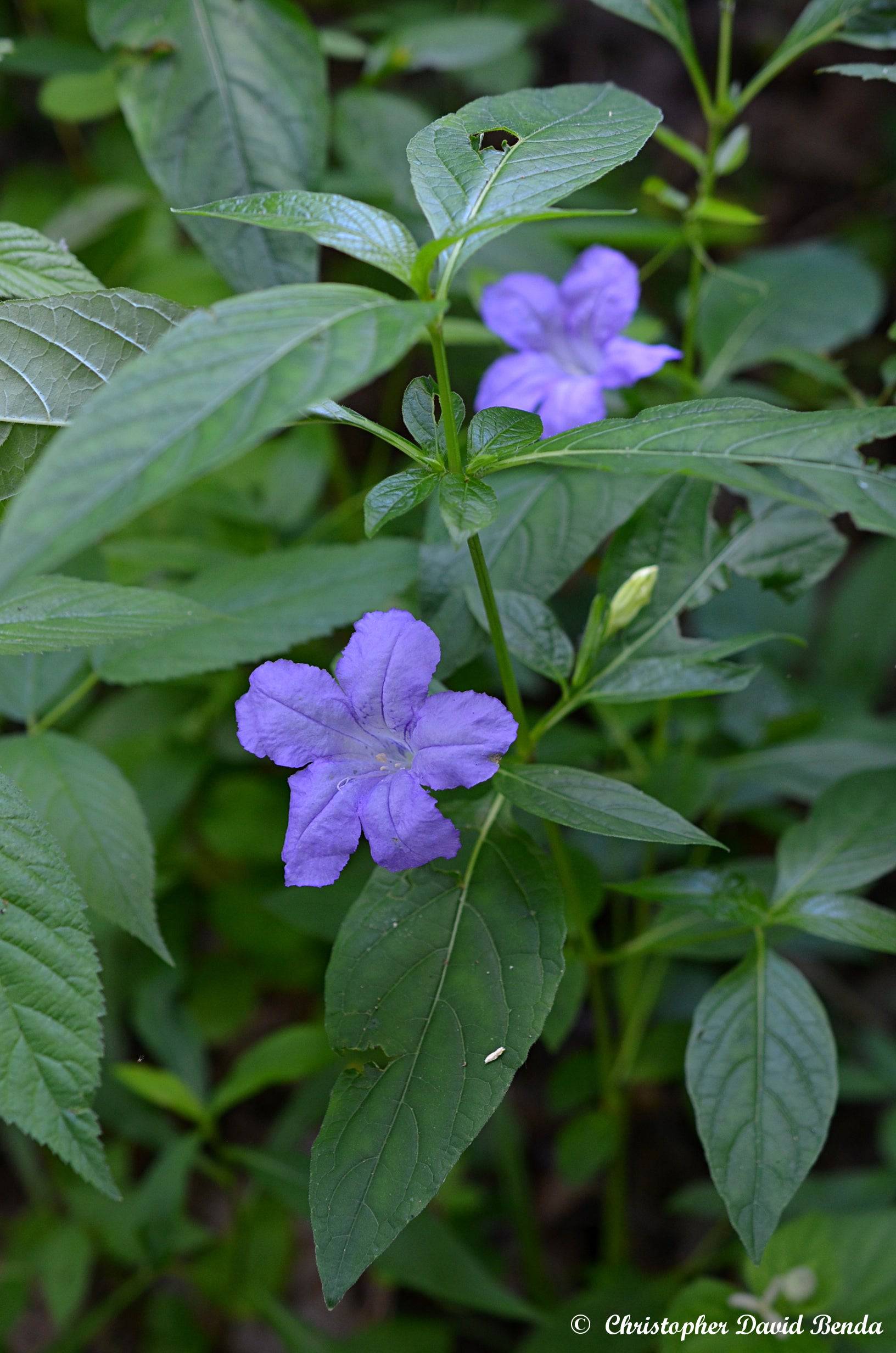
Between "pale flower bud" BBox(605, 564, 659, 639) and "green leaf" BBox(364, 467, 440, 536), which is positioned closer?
"green leaf" BBox(364, 467, 440, 536)

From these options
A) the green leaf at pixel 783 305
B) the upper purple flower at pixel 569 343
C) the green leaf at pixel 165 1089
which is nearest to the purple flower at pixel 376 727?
A: the upper purple flower at pixel 569 343

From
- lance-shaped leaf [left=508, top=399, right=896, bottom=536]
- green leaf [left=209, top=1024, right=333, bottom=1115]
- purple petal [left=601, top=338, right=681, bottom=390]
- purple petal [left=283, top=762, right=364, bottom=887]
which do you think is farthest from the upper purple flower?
green leaf [left=209, top=1024, right=333, bottom=1115]

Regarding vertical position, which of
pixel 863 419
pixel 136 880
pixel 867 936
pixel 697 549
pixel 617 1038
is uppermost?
pixel 863 419

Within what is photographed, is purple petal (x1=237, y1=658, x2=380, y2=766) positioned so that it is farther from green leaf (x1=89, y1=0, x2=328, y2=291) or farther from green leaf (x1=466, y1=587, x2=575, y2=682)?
green leaf (x1=89, y1=0, x2=328, y2=291)

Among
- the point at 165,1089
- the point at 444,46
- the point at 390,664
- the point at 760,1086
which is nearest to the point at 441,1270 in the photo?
the point at 165,1089

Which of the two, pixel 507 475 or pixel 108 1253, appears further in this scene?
pixel 108 1253

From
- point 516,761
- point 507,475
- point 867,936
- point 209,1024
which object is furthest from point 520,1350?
point 507,475

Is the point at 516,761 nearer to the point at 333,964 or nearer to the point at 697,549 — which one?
the point at 333,964
